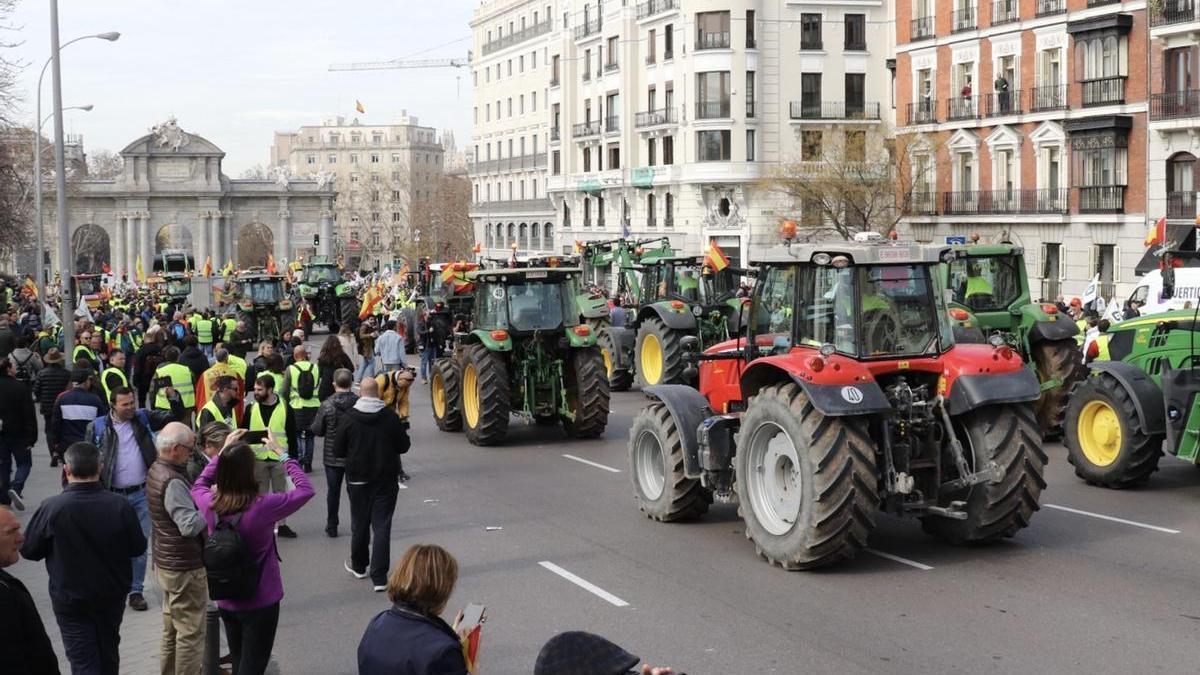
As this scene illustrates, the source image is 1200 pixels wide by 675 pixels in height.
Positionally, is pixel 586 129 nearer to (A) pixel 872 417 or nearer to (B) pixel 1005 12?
(B) pixel 1005 12

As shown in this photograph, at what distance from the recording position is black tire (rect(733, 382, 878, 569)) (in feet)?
35.7

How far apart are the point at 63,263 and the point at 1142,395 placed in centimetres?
1961

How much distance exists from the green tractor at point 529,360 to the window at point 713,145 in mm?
37578

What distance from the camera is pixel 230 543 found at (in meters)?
7.38

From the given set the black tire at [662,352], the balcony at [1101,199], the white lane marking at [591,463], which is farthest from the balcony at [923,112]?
the white lane marking at [591,463]

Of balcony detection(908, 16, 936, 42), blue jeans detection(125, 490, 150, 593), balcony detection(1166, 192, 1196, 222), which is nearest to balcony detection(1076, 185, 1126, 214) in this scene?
balcony detection(1166, 192, 1196, 222)

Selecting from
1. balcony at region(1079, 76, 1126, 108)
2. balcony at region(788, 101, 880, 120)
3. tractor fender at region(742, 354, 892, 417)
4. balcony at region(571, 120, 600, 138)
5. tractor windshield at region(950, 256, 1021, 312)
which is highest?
balcony at region(571, 120, 600, 138)

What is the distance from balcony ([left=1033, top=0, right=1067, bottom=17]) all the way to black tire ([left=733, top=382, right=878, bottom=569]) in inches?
1294

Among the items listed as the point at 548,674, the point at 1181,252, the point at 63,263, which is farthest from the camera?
the point at 63,263

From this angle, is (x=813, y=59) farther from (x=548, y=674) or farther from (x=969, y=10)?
(x=548, y=674)

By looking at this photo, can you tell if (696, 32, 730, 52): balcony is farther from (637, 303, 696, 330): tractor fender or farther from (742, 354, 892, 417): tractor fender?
(742, 354, 892, 417): tractor fender

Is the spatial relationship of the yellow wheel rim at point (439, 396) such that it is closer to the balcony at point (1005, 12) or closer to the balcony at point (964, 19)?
the balcony at point (1005, 12)

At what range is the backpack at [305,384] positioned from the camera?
16078 millimetres

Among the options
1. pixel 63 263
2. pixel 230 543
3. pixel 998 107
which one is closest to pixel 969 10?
pixel 998 107
